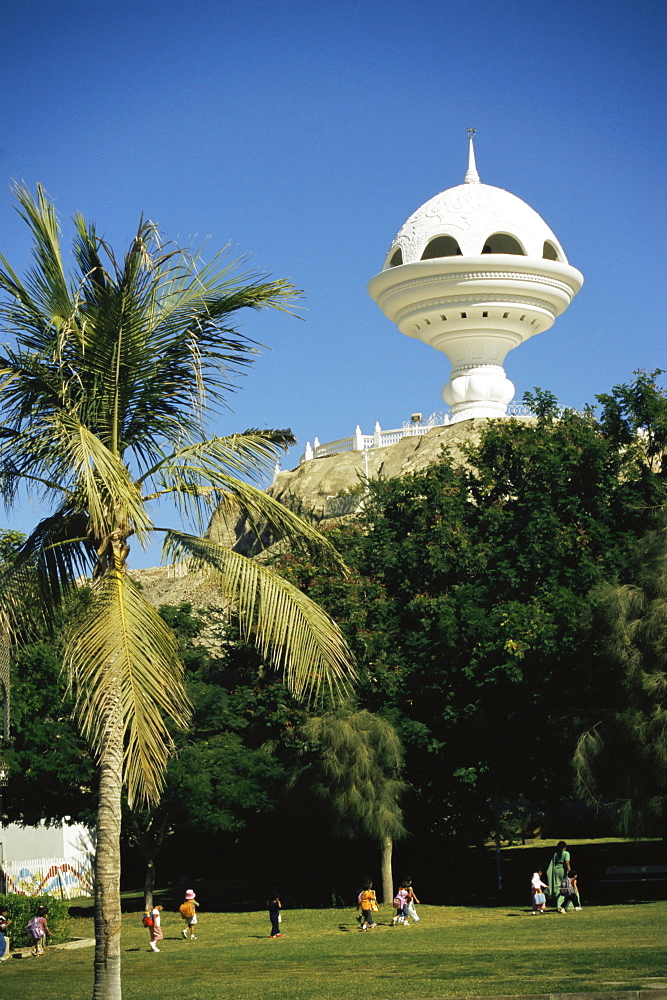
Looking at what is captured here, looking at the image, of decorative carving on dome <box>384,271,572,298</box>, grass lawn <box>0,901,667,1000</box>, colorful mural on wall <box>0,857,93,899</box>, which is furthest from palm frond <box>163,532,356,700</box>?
decorative carving on dome <box>384,271,572,298</box>

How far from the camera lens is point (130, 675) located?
859cm

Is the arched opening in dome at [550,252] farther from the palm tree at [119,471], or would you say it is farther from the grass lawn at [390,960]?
the palm tree at [119,471]

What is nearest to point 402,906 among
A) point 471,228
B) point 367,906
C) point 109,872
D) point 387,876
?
point 367,906

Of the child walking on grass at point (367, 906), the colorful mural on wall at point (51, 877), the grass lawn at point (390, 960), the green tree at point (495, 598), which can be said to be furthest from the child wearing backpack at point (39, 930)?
the colorful mural on wall at point (51, 877)

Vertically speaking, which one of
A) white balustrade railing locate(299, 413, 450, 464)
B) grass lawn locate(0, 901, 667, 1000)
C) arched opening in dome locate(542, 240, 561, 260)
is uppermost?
arched opening in dome locate(542, 240, 561, 260)

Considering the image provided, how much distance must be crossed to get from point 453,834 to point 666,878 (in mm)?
8107

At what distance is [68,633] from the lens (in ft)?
30.6

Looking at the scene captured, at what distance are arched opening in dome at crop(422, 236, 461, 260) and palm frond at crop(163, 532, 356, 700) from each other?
40.1 m

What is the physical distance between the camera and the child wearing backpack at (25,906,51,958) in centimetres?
2139

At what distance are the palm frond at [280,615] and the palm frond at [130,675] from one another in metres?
0.79

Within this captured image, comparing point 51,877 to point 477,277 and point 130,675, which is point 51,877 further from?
point 130,675

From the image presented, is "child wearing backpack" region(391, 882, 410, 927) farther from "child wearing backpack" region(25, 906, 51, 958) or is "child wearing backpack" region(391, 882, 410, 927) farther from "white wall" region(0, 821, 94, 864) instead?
"white wall" region(0, 821, 94, 864)

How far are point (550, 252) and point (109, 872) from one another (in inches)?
1789

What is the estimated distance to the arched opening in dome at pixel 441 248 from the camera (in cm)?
4828
